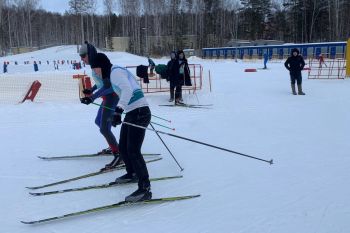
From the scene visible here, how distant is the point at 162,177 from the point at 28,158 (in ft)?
7.22

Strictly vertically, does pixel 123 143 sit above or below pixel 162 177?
above

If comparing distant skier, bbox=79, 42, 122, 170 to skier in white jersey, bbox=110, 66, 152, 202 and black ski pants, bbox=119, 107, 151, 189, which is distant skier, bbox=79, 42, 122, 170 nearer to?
skier in white jersey, bbox=110, 66, 152, 202

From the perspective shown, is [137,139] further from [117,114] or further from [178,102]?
[178,102]

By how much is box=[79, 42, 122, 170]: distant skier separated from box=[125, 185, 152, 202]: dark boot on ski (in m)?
→ 1.13

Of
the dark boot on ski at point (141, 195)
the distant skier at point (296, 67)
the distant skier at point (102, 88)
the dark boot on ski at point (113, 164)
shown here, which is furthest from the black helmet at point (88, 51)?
the distant skier at point (296, 67)

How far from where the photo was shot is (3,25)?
53.6 meters

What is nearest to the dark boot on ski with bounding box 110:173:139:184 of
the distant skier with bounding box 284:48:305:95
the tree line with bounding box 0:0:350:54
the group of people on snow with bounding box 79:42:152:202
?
the group of people on snow with bounding box 79:42:152:202

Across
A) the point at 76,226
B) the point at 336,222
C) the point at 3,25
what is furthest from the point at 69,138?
Answer: the point at 3,25

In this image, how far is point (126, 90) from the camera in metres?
3.56

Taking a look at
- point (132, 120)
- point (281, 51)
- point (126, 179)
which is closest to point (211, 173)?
point (126, 179)

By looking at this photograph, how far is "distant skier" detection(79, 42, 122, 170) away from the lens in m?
4.19

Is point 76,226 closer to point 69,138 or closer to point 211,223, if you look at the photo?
point 211,223

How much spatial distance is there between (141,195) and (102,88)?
1.44m

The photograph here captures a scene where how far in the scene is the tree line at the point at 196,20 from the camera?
52000 millimetres
